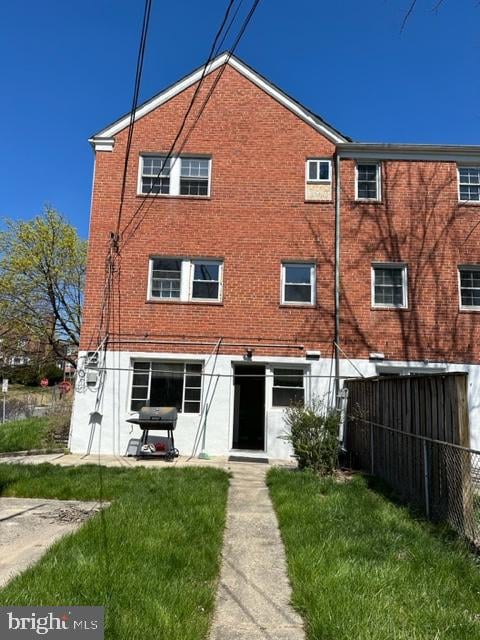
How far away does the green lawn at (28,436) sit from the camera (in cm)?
1341

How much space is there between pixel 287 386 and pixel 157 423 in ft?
12.8

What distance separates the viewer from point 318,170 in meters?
14.9

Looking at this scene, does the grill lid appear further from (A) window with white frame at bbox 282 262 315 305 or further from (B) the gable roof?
(B) the gable roof

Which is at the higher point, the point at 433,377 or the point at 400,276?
the point at 400,276

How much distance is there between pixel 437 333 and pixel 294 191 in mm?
5748

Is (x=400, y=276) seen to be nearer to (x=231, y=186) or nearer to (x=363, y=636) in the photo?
(x=231, y=186)

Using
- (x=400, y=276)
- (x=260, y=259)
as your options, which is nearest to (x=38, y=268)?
(x=260, y=259)

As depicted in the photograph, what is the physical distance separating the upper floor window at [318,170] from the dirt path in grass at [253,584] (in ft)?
33.7

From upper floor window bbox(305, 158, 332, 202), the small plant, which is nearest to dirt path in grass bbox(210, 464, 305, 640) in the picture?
the small plant

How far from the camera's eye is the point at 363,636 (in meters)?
3.37

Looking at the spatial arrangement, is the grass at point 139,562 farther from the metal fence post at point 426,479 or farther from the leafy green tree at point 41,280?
the leafy green tree at point 41,280

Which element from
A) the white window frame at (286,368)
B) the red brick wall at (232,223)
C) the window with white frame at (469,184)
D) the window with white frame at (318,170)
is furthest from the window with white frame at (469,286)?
the white window frame at (286,368)

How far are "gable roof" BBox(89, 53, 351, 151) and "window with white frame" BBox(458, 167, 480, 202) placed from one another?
3576 millimetres

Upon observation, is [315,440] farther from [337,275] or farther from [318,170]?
[318,170]
